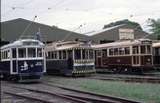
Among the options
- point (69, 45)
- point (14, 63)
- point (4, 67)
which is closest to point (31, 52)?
point (14, 63)

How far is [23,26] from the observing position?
4578 centimetres

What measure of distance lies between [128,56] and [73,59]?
5.90m

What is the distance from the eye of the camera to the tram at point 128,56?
33.5m

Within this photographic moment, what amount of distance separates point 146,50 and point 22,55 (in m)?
11.9

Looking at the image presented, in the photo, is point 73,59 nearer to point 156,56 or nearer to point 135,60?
point 135,60

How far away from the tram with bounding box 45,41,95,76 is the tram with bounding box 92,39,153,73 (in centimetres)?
390

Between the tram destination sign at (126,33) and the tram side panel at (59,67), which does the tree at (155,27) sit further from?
the tram side panel at (59,67)

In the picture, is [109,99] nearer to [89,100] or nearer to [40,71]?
[89,100]

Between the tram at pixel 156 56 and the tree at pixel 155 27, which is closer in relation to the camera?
the tram at pixel 156 56

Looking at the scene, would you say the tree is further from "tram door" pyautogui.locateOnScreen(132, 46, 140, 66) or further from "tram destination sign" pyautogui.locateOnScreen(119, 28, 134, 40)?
"tram door" pyautogui.locateOnScreen(132, 46, 140, 66)

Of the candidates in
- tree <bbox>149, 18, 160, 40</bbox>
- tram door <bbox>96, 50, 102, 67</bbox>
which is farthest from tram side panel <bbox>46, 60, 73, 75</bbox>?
tree <bbox>149, 18, 160, 40</bbox>

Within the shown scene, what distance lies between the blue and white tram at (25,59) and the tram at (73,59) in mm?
4248

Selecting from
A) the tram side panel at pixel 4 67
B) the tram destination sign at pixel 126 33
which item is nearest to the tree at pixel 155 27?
the tram destination sign at pixel 126 33

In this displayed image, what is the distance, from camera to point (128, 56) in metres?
34.2
